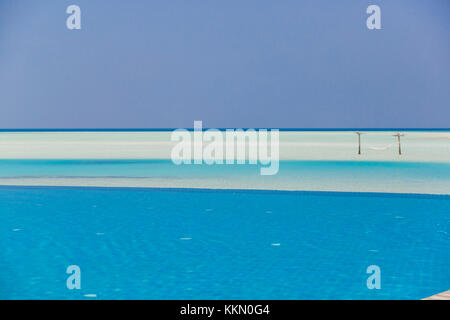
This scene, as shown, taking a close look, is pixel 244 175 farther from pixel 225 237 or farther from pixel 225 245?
pixel 225 245

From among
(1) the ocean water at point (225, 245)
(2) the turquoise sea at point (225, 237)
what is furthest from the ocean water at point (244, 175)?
(1) the ocean water at point (225, 245)

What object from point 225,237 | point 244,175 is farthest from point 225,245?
point 244,175

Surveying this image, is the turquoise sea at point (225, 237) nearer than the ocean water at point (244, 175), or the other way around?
the turquoise sea at point (225, 237)

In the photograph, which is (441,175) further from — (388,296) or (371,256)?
(388,296)

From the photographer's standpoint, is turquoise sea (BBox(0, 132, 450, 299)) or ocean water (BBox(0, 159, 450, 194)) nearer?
turquoise sea (BBox(0, 132, 450, 299))

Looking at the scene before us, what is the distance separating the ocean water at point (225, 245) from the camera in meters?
5.40

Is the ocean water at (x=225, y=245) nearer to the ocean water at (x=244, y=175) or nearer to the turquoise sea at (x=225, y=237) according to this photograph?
the turquoise sea at (x=225, y=237)

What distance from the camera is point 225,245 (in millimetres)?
7203

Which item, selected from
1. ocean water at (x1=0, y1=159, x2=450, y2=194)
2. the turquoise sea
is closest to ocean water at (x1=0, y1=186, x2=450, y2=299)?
the turquoise sea

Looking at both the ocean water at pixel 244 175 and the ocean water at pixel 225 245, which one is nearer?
the ocean water at pixel 225 245

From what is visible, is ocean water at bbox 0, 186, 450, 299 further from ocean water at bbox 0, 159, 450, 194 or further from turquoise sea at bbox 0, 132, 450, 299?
ocean water at bbox 0, 159, 450, 194

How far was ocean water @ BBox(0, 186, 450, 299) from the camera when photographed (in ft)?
17.7

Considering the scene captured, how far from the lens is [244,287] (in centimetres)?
539

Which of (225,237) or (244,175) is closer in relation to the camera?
(225,237)
